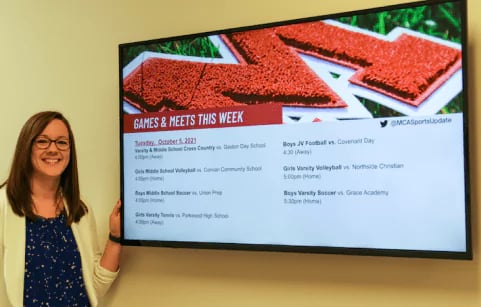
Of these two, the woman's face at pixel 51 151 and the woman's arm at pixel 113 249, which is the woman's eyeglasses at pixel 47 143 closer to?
the woman's face at pixel 51 151

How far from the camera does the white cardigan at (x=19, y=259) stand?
2006 millimetres

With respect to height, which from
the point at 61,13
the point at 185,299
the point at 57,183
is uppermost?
the point at 61,13

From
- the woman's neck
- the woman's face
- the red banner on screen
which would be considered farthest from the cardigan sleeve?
the red banner on screen

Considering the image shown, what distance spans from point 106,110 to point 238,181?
0.78 meters

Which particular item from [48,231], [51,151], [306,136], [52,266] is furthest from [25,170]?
[306,136]

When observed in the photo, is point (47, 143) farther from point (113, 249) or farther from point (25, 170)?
point (113, 249)

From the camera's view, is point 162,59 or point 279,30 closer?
point 279,30

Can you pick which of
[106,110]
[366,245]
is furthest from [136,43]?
[366,245]

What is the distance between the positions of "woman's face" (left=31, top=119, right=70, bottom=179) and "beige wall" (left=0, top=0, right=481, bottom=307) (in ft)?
0.86

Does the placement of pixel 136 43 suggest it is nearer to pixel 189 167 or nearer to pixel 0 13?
pixel 189 167

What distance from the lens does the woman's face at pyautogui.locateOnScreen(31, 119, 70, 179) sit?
2121 millimetres

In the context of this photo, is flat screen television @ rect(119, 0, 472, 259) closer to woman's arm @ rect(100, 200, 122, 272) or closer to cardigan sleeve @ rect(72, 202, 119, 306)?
woman's arm @ rect(100, 200, 122, 272)

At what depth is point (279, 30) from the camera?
194cm

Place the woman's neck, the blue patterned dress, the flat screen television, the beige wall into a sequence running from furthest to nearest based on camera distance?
1. the woman's neck
2. the blue patterned dress
3. the beige wall
4. the flat screen television
